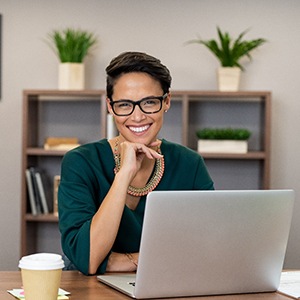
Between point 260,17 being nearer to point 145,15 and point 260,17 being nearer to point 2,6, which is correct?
point 145,15

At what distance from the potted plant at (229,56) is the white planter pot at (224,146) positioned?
0.31 meters

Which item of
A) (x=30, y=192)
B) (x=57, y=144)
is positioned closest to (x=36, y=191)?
(x=30, y=192)

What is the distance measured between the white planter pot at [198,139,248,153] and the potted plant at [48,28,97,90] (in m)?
0.82

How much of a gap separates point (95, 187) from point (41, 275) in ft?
2.50

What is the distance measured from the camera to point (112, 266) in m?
1.95

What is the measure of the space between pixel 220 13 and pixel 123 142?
7.97ft

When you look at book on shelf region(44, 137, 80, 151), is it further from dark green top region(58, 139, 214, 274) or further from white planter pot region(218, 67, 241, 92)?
dark green top region(58, 139, 214, 274)

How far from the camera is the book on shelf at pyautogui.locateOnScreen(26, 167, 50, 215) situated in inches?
163

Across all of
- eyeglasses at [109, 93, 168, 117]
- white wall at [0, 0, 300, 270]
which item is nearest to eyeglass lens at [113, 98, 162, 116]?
eyeglasses at [109, 93, 168, 117]

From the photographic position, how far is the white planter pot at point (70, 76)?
4137 millimetres

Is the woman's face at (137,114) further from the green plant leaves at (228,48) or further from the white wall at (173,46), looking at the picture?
the white wall at (173,46)

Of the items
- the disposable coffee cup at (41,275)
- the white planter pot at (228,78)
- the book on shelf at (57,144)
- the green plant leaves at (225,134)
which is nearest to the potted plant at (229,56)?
the white planter pot at (228,78)

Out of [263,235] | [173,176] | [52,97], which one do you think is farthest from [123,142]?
[52,97]

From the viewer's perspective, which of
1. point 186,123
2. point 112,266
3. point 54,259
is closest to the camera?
point 54,259
